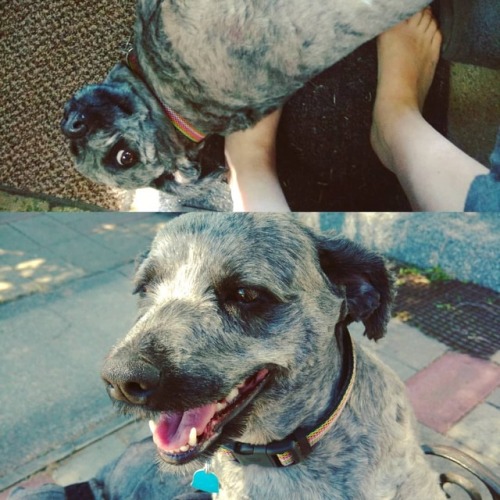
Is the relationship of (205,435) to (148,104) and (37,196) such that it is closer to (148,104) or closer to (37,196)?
(148,104)

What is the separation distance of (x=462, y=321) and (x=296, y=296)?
A: 1174 mm

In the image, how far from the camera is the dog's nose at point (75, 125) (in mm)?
1770

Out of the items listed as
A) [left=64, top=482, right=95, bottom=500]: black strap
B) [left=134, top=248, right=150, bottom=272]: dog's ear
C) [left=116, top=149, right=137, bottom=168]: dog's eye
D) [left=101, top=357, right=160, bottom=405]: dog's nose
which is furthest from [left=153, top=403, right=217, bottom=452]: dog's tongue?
[left=116, top=149, right=137, bottom=168]: dog's eye

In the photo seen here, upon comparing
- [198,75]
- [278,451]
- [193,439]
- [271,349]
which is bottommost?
[278,451]

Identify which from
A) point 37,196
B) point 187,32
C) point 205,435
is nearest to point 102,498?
point 205,435

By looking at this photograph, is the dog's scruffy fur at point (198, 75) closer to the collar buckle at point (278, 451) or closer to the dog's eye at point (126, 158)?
the dog's eye at point (126, 158)

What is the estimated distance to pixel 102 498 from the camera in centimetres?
154

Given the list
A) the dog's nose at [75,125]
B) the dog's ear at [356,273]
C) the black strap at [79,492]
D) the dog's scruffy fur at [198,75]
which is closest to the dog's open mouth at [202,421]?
the dog's ear at [356,273]

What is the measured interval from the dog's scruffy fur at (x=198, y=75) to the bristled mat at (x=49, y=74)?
6 centimetres

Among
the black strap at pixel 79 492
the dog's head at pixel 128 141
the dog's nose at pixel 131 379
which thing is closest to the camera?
the dog's nose at pixel 131 379

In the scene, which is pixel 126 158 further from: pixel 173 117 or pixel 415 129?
pixel 415 129

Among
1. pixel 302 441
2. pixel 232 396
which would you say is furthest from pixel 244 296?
pixel 302 441

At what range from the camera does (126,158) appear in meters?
1.75

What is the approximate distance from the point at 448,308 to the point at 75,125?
4.68 feet
